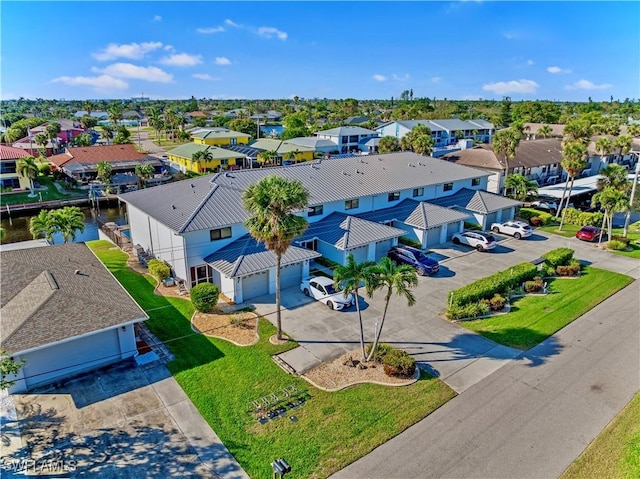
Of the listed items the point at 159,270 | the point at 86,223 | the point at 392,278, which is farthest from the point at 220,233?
the point at 86,223

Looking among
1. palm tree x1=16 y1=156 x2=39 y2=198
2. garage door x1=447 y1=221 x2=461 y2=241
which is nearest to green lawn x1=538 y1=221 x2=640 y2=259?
garage door x1=447 y1=221 x2=461 y2=241

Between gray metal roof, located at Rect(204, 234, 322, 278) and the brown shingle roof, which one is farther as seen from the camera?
the brown shingle roof

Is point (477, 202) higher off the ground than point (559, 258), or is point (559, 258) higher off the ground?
point (477, 202)

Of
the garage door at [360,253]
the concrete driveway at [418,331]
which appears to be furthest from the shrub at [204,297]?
the garage door at [360,253]

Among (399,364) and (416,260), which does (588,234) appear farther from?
(399,364)

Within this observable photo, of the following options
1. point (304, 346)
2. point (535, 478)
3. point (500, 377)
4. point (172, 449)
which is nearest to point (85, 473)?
point (172, 449)

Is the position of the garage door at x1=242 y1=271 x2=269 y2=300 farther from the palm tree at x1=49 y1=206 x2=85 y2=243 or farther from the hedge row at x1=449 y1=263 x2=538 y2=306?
the palm tree at x1=49 y1=206 x2=85 y2=243

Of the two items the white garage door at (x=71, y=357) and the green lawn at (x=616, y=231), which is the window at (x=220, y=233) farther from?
the green lawn at (x=616, y=231)
